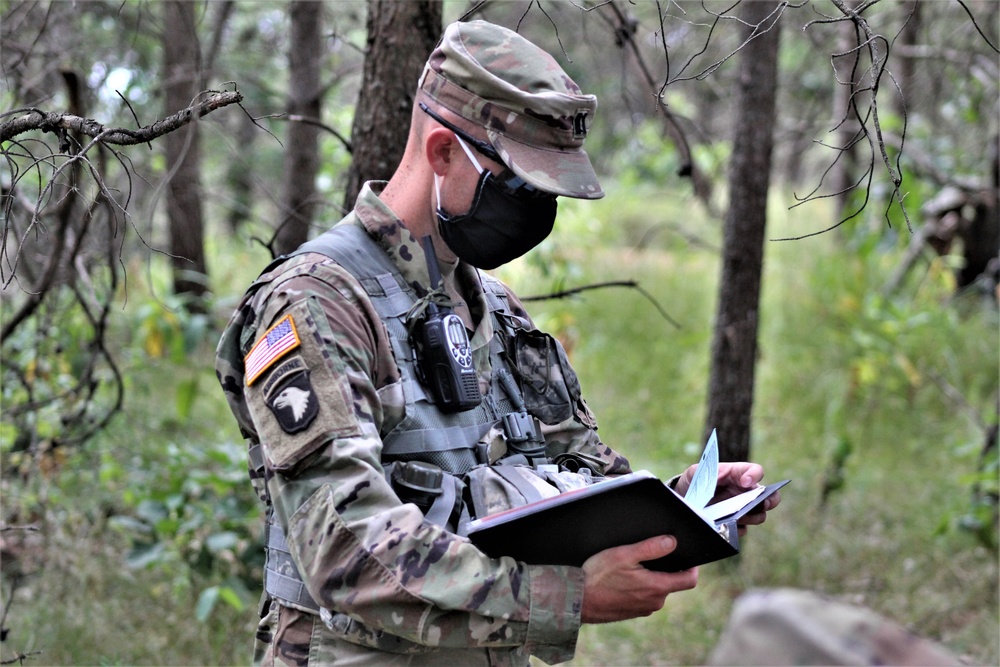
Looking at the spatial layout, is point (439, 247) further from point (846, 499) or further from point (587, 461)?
point (846, 499)

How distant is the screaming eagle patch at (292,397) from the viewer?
4.75 feet

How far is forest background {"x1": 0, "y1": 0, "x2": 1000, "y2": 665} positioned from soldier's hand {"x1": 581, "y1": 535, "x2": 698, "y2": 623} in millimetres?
612

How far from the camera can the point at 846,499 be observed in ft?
17.2

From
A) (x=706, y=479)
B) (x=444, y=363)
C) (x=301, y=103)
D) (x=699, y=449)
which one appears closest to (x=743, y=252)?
(x=699, y=449)

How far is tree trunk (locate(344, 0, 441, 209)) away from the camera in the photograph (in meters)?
2.72

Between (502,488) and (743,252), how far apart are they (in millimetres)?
2846

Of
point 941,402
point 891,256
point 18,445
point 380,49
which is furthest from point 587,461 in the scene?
point 891,256

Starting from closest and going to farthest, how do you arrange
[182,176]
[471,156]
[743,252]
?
[471,156] → [743,252] → [182,176]

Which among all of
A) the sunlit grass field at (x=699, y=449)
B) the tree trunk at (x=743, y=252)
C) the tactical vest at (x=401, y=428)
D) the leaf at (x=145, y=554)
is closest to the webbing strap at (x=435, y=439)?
the tactical vest at (x=401, y=428)

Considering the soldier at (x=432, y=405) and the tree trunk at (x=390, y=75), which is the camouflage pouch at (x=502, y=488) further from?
the tree trunk at (x=390, y=75)

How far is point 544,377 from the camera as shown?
200 centimetres

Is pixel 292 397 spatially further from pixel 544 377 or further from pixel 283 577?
pixel 544 377

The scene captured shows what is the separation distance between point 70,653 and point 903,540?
13.0 feet

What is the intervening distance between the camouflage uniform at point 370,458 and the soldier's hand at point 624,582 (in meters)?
0.03
